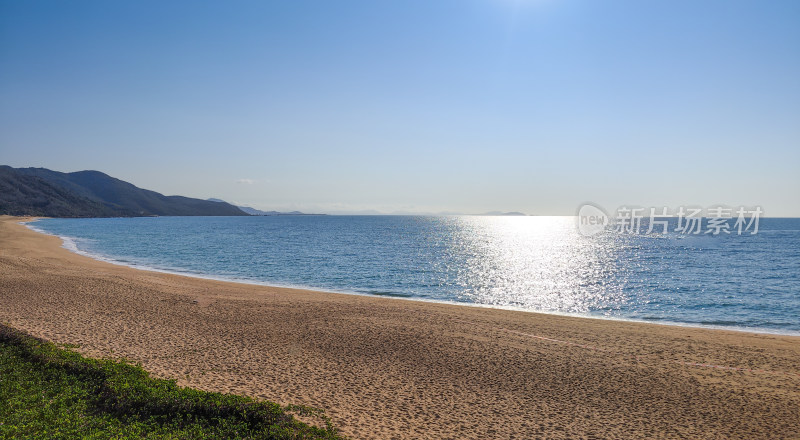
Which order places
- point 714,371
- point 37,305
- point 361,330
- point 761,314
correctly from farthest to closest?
point 761,314
point 37,305
point 361,330
point 714,371

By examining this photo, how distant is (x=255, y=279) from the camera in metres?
38.2

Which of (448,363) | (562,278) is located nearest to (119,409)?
(448,363)

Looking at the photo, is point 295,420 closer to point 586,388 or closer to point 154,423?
point 154,423

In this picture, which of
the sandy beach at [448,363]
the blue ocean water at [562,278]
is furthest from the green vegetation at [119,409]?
the blue ocean water at [562,278]

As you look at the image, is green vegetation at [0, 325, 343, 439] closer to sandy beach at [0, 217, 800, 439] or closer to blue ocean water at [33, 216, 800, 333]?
sandy beach at [0, 217, 800, 439]

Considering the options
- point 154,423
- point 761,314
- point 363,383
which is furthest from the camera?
point 761,314

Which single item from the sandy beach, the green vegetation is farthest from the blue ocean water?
the green vegetation

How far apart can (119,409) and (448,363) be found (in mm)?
9250

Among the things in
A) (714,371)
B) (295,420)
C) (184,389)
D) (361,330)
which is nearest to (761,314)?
(714,371)

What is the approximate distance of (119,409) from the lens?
912cm

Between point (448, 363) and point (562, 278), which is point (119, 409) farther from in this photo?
point (562, 278)

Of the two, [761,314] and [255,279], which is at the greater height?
[761,314]

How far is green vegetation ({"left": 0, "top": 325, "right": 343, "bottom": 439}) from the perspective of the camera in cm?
831

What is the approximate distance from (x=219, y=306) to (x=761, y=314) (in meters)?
33.0
